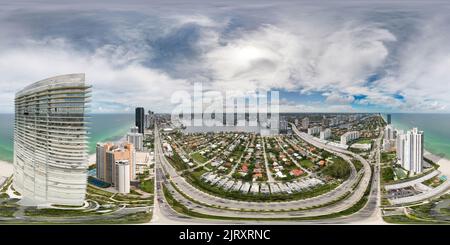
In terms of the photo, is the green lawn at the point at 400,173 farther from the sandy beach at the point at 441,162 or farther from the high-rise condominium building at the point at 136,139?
the high-rise condominium building at the point at 136,139

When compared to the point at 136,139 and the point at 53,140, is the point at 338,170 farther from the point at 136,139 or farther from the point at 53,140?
the point at 53,140

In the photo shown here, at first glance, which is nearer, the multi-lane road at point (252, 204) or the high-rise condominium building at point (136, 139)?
the multi-lane road at point (252, 204)

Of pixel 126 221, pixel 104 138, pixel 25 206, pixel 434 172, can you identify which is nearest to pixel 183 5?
pixel 104 138

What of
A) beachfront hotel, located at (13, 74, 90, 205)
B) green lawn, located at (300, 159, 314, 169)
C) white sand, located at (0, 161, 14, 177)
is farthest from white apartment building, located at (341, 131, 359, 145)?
white sand, located at (0, 161, 14, 177)

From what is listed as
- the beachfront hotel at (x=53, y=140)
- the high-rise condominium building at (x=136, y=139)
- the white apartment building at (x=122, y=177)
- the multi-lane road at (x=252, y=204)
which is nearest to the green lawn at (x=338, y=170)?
the multi-lane road at (x=252, y=204)

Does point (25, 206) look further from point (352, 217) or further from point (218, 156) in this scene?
point (352, 217)

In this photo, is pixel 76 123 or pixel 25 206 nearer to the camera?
pixel 76 123
